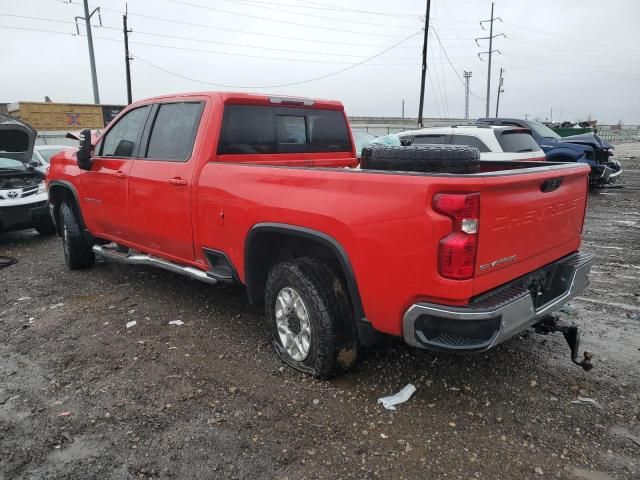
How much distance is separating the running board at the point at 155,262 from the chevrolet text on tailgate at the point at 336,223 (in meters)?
0.02

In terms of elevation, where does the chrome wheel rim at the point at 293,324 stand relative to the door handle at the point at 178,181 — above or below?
below

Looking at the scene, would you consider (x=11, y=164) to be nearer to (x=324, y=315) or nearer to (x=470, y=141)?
(x=324, y=315)

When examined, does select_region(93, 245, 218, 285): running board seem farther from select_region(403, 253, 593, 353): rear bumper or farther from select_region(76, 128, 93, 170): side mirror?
select_region(403, 253, 593, 353): rear bumper

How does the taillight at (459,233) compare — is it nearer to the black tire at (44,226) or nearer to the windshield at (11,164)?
the black tire at (44,226)

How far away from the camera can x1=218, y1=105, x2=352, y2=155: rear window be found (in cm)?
403

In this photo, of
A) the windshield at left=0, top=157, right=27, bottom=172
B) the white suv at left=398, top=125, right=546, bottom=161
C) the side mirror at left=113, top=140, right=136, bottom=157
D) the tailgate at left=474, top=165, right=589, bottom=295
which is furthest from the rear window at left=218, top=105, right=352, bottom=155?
the windshield at left=0, top=157, right=27, bottom=172

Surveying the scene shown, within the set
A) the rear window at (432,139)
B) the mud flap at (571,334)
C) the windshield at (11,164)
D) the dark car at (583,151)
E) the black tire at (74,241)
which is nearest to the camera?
the mud flap at (571,334)

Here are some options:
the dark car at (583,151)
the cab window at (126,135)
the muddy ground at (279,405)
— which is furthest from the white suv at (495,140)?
the cab window at (126,135)

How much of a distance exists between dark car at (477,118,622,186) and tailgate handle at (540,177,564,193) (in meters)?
9.25

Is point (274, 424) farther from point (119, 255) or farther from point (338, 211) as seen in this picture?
point (119, 255)

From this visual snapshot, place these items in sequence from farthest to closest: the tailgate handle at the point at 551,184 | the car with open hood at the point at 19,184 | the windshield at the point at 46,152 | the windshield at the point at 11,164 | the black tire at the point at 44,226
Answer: the windshield at the point at 46,152, the windshield at the point at 11,164, the black tire at the point at 44,226, the car with open hood at the point at 19,184, the tailgate handle at the point at 551,184

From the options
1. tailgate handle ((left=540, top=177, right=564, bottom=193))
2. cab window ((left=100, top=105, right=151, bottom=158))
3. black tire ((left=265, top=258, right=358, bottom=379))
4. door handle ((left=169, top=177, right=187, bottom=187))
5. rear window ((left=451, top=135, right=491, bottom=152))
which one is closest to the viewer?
tailgate handle ((left=540, top=177, right=564, bottom=193))

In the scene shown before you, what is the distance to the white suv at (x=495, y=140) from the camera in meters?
8.34

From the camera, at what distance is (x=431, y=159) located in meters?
2.99
